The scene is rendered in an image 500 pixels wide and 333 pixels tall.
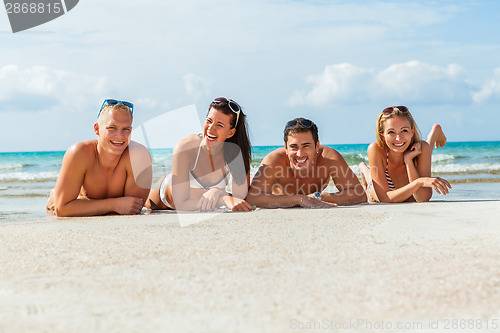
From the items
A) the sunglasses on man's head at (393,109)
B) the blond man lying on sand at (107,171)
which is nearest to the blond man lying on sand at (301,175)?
the sunglasses on man's head at (393,109)

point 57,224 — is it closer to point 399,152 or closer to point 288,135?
point 288,135

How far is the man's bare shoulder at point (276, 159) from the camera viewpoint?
567cm

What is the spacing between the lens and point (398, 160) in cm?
636

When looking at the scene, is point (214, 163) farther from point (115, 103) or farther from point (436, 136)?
point (436, 136)

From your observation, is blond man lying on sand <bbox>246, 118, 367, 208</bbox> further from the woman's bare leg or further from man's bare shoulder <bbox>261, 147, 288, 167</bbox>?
the woman's bare leg

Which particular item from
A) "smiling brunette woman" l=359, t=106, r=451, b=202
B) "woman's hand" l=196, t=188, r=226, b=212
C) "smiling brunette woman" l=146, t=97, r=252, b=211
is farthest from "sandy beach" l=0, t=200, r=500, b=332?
"smiling brunette woman" l=359, t=106, r=451, b=202

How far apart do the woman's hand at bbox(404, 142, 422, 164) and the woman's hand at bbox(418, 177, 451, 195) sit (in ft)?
0.98

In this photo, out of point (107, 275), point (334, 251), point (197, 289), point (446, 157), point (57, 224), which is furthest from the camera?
point (446, 157)

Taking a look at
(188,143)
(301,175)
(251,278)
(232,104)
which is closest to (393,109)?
(301,175)

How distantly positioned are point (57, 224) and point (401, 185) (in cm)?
412

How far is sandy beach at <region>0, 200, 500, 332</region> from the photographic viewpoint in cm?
196

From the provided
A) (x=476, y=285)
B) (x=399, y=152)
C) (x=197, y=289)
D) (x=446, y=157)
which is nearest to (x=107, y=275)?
(x=197, y=289)

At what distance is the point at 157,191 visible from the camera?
6227 millimetres

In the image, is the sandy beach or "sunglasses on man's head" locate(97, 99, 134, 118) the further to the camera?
"sunglasses on man's head" locate(97, 99, 134, 118)
